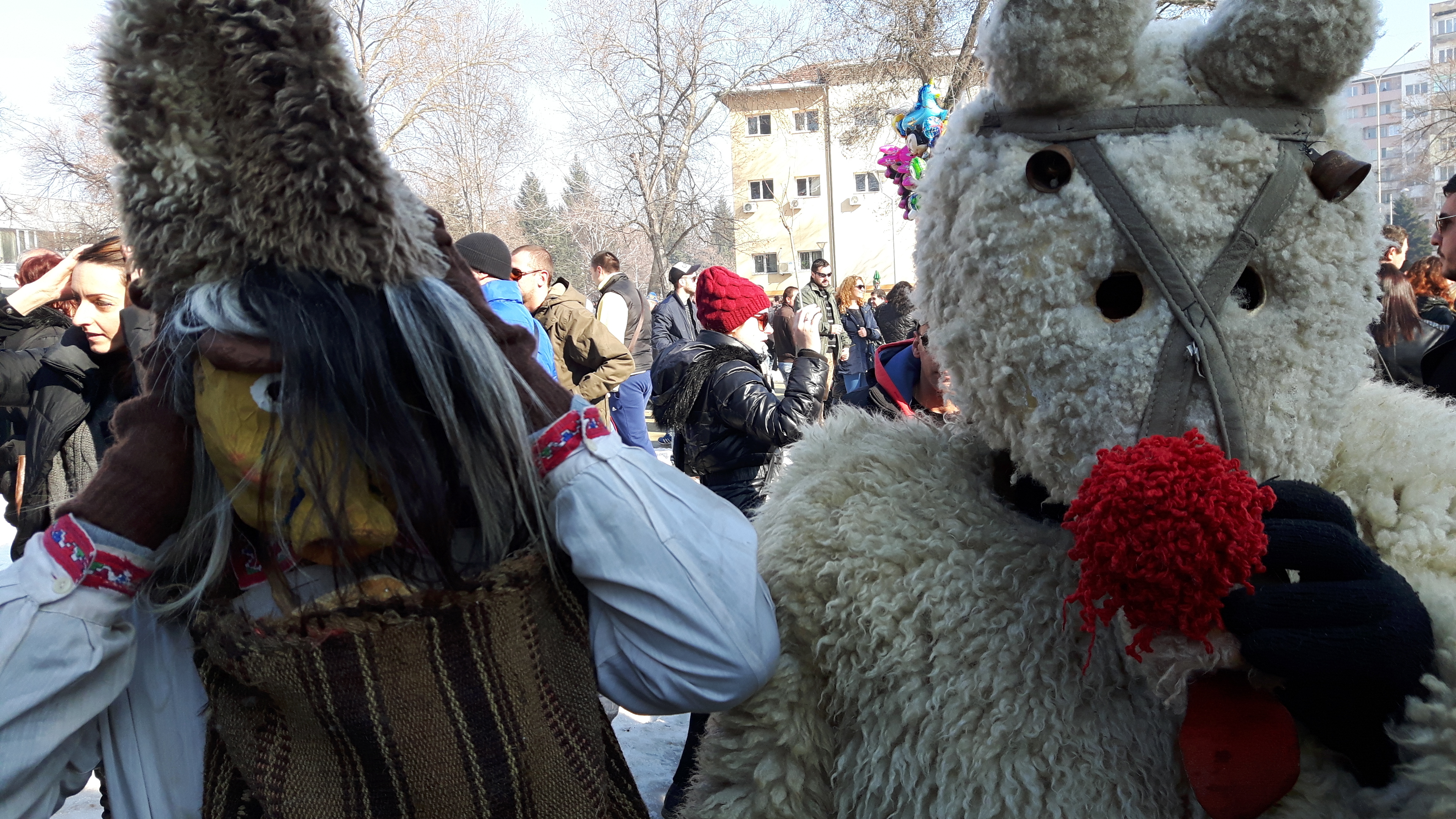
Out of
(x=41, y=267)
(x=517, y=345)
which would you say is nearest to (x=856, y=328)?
(x=41, y=267)

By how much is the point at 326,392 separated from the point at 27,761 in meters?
0.52

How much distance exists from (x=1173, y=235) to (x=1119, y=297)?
107 mm

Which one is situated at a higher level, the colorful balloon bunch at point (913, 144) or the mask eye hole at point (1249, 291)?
the colorful balloon bunch at point (913, 144)

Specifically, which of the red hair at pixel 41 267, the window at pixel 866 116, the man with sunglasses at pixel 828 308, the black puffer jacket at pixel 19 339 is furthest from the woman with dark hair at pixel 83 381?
the window at pixel 866 116

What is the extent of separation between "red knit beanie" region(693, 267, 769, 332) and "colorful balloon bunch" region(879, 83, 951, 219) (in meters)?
1.54

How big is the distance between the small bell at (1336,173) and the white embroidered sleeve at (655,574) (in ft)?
2.64

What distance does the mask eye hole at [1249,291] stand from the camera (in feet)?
3.43

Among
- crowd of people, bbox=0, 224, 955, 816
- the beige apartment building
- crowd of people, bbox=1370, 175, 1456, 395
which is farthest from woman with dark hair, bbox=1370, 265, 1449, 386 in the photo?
the beige apartment building

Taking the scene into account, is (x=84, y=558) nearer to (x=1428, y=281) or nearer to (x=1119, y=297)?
(x=1119, y=297)

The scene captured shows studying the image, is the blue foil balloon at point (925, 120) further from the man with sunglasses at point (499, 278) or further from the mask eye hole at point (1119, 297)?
the man with sunglasses at point (499, 278)

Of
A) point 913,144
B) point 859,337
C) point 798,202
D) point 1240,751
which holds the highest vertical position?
point 798,202

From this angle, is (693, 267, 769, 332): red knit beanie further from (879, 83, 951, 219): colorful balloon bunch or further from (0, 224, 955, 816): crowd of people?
(879, 83, 951, 219): colorful balloon bunch

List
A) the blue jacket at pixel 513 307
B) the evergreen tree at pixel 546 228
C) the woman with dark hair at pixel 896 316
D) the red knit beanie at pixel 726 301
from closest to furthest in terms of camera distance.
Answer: the red knit beanie at pixel 726 301, the blue jacket at pixel 513 307, the woman with dark hair at pixel 896 316, the evergreen tree at pixel 546 228

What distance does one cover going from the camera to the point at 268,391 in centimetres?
98
